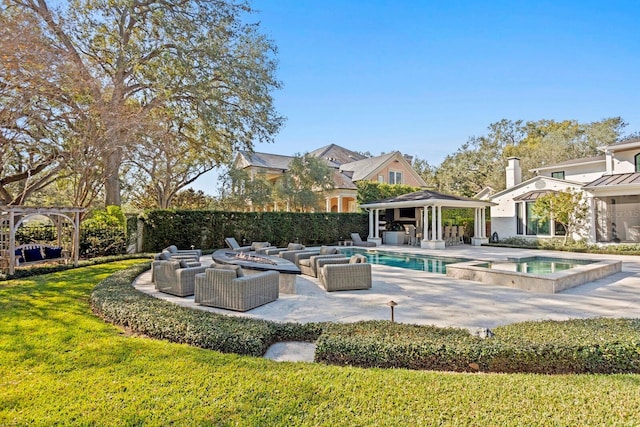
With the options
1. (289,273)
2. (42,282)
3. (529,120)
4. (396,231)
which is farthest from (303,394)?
(529,120)

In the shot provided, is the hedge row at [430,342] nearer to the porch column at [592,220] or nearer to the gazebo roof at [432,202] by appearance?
the gazebo roof at [432,202]

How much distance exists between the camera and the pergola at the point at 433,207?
2067 centimetres

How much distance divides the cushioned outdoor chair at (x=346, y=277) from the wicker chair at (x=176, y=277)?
3.03 meters

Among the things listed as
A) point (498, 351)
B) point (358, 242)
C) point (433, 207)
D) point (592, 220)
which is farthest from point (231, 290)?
point (592, 220)

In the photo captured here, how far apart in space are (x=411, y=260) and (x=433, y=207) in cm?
592

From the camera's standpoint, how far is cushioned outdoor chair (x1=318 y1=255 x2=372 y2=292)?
27.5 feet

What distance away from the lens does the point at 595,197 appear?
65.2 feet

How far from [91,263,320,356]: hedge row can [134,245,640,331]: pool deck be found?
860 mm

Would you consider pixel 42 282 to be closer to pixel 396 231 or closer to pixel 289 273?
pixel 289 273

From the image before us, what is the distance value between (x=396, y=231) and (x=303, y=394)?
22.3 metres

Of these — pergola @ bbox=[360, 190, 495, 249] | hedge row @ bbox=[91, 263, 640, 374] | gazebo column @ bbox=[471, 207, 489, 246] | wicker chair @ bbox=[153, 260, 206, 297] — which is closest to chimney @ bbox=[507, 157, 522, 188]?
pergola @ bbox=[360, 190, 495, 249]

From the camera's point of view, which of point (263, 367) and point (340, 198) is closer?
point (263, 367)

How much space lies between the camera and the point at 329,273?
8.36m

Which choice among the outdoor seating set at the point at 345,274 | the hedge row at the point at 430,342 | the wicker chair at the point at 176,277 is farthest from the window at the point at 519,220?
the wicker chair at the point at 176,277
